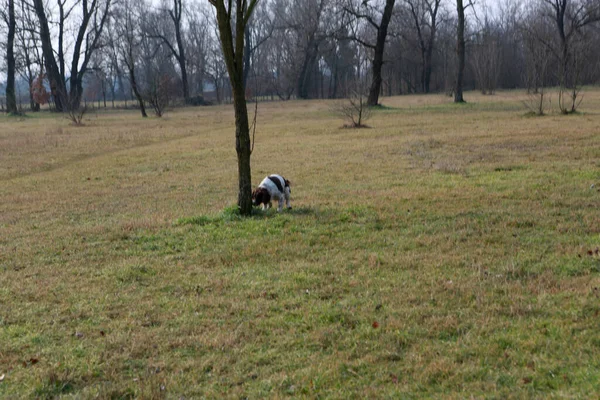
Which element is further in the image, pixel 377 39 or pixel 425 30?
pixel 425 30

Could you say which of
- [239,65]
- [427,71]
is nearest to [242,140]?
[239,65]

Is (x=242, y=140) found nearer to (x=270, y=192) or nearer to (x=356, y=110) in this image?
(x=270, y=192)

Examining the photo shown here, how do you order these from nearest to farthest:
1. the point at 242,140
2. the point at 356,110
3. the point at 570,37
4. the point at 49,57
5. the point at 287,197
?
the point at 242,140, the point at 287,197, the point at 356,110, the point at 570,37, the point at 49,57

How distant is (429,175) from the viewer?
11.7 meters

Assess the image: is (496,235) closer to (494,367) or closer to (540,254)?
(540,254)

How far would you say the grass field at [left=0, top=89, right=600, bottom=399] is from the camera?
380 cm

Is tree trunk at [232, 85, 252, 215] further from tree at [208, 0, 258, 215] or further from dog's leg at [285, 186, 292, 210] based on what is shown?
dog's leg at [285, 186, 292, 210]

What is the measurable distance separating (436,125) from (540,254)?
17.3 m

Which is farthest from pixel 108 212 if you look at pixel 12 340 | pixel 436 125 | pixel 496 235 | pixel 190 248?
pixel 436 125

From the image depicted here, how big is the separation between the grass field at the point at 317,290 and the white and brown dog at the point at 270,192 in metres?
0.29

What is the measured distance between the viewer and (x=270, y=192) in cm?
859

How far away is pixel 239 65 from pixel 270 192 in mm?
1828

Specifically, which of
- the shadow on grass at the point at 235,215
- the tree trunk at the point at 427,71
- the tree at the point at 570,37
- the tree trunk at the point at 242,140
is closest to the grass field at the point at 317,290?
the shadow on grass at the point at 235,215

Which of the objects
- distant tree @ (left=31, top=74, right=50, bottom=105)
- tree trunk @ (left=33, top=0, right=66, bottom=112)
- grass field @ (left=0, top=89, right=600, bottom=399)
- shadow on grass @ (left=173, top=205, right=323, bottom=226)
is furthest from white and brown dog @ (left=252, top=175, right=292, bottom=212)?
distant tree @ (left=31, top=74, right=50, bottom=105)
